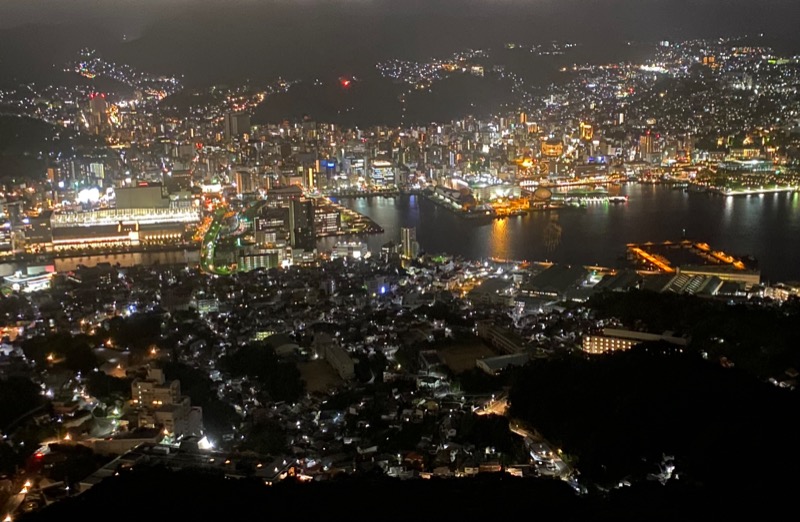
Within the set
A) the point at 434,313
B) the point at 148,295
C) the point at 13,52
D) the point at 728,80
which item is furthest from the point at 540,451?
the point at 728,80

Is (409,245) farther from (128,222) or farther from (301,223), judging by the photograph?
(128,222)

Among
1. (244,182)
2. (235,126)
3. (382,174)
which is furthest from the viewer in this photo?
(235,126)

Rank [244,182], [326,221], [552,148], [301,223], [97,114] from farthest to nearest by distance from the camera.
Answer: [552,148] < [97,114] < [244,182] < [326,221] < [301,223]

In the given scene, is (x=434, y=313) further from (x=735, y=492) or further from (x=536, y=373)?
(x=735, y=492)

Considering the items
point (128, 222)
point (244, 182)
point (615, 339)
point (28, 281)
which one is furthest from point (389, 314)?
point (244, 182)

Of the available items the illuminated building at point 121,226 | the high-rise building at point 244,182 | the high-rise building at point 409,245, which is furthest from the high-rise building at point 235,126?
the high-rise building at point 409,245

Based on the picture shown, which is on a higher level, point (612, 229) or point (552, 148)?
point (552, 148)

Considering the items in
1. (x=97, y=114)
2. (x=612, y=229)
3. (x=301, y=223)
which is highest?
(x=97, y=114)
